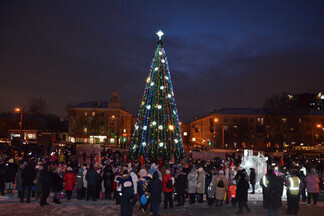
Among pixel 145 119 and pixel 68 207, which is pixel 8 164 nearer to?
pixel 68 207

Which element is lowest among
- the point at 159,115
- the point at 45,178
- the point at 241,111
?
the point at 45,178

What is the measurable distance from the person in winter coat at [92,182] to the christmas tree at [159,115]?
12.1 meters

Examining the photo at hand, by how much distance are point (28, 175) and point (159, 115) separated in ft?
47.4

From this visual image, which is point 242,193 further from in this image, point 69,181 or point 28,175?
point 28,175

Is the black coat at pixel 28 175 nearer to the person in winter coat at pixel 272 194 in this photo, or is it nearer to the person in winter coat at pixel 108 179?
the person in winter coat at pixel 108 179

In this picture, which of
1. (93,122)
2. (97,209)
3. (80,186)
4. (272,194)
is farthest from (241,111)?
(272,194)

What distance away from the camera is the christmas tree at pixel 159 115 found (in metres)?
24.4

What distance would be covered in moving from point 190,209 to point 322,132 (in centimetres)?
7463

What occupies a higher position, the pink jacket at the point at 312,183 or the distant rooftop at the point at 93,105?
the distant rooftop at the point at 93,105

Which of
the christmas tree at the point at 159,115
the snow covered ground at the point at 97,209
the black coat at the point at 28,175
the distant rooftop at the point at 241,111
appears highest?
the distant rooftop at the point at 241,111

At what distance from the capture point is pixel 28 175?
11.3m

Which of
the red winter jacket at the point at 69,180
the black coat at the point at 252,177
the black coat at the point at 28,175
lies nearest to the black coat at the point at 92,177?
the red winter jacket at the point at 69,180

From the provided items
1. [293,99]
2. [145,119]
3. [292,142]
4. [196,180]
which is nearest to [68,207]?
[196,180]

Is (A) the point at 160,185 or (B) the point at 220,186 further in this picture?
(B) the point at 220,186
